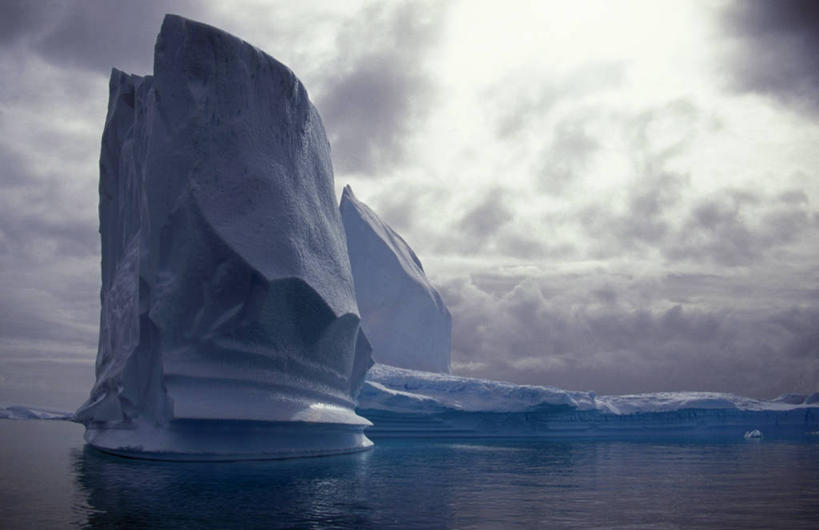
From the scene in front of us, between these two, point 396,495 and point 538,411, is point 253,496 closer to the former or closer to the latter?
point 396,495

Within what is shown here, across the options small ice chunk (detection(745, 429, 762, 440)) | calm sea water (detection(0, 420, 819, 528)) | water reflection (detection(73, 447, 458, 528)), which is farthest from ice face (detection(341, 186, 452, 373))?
water reflection (detection(73, 447, 458, 528))

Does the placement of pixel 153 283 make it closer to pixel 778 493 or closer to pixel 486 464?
pixel 486 464

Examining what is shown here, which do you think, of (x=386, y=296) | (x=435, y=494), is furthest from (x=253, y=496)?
(x=386, y=296)

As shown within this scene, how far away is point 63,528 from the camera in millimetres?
5203

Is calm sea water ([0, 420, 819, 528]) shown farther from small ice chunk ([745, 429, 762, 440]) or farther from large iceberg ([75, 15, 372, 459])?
small ice chunk ([745, 429, 762, 440])

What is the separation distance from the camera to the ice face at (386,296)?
1078 inches

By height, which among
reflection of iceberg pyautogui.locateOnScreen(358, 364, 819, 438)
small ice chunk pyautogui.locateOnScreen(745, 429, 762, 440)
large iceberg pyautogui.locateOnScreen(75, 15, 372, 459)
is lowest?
small ice chunk pyautogui.locateOnScreen(745, 429, 762, 440)

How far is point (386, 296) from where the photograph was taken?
27.5 metres

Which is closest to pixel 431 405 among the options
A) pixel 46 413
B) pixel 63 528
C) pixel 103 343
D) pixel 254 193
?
pixel 103 343

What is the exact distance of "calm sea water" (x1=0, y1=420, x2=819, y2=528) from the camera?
5.71 m

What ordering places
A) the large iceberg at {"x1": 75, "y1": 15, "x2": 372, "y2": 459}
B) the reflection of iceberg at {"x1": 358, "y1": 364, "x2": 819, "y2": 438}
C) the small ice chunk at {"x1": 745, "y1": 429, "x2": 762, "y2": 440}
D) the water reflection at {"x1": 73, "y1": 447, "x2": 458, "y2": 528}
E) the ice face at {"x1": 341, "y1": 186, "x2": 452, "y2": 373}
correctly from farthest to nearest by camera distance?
the ice face at {"x1": 341, "y1": 186, "x2": 452, "y2": 373} → the small ice chunk at {"x1": 745, "y1": 429, "x2": 762, "y2": 440} → the reflection of iceberg at {"x1": 358, "y1": 364, "x2": 819, "y2": 438} → the large iceberg at {"x1": 75, "y1": 15, "x2": 372, "y2": 459} → the water reflection at {"x1": 73, "y1": 447, "x2": 458, "y2": 528}

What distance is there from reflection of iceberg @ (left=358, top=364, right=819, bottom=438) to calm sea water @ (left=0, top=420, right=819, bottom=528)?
907 cm

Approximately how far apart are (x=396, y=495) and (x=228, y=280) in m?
4.76

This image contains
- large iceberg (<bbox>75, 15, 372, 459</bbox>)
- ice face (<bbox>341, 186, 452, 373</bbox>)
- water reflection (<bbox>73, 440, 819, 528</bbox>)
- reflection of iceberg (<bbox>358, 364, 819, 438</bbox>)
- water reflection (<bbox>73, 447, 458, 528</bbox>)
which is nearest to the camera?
water reflection (<bbox>73, 447, 458, 528</bbox>)
